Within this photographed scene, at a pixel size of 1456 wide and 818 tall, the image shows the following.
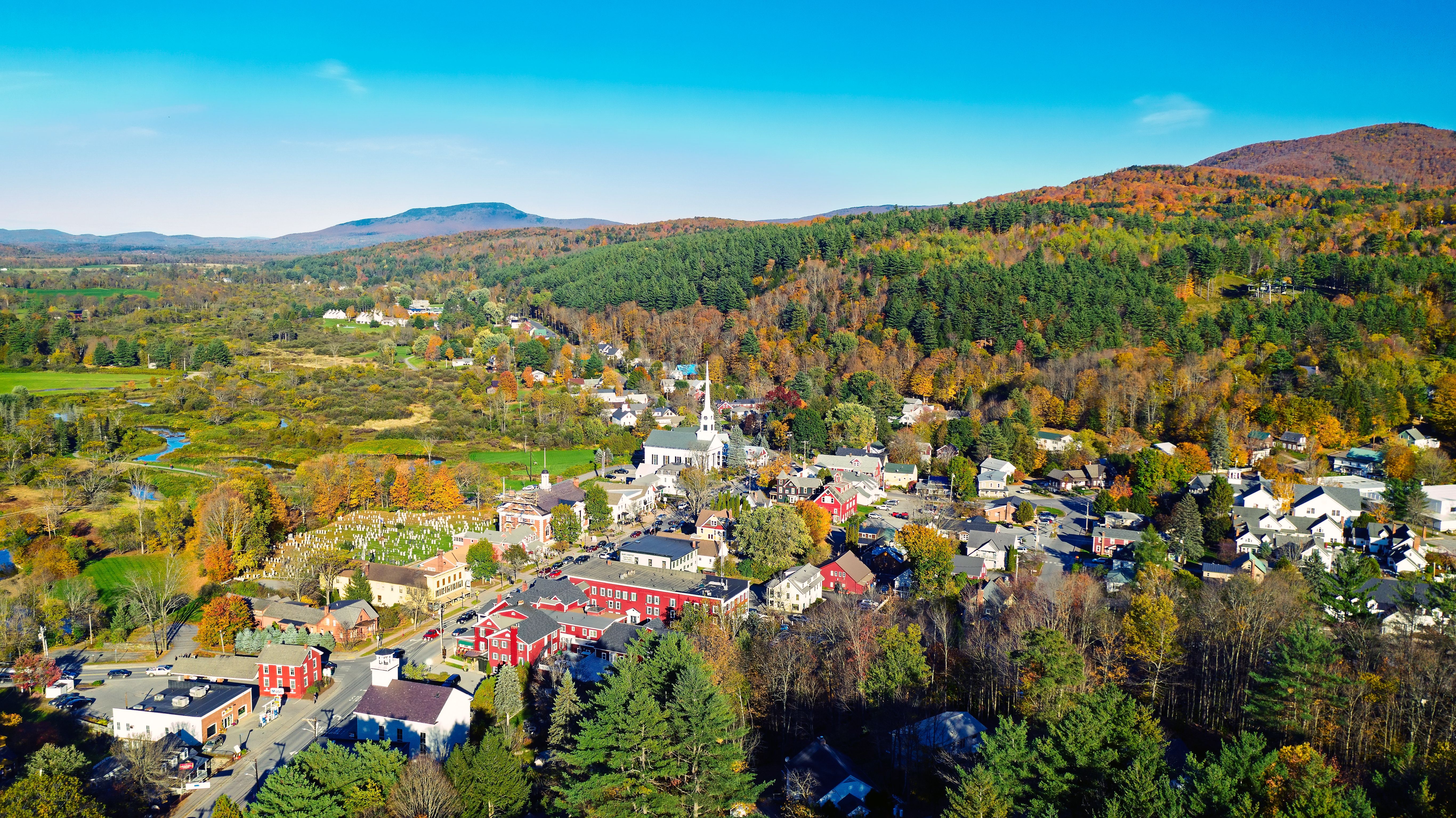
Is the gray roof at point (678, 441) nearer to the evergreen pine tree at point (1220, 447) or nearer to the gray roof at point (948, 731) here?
the evergreen pine tree at point (1220, 447)

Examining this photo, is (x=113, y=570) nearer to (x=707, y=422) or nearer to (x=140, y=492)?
(x=140, y=492)

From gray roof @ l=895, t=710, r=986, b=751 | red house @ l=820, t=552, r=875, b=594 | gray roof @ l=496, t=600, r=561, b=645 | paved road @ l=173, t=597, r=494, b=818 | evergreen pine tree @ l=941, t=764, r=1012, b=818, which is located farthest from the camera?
red house @ l=820, t=552, r=875, b=594

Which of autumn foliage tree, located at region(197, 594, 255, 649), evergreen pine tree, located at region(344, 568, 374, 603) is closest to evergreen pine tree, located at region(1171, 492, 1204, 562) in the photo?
evergreen pine tree, located at region(344, 568, 374, 603)

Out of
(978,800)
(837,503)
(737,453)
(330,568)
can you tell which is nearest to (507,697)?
(978,800)

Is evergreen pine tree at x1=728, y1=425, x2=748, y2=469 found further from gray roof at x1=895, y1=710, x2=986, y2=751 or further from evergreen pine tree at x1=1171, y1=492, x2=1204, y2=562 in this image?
gray roof at x1=895, y1=710, x2=986, y2=751

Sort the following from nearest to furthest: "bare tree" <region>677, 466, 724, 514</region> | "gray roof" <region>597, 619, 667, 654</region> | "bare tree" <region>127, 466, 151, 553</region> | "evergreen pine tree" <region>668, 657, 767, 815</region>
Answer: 1. "evergreen pine tree" <region>668, 657, 767, 815</region>
2. "gray roof" <region>597, 619, 667, 654</region>
3. "bare tree" <region>127, 466, 151, 553</region>
4. "bare tree" <region>677, 466, 724, 514</region>

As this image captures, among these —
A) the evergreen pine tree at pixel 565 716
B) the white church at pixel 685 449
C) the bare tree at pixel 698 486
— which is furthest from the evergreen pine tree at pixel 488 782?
the white church at pixel 685 449
